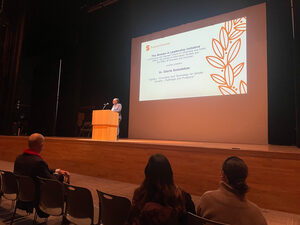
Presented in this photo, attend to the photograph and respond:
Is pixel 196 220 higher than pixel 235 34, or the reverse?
pixel 235 34

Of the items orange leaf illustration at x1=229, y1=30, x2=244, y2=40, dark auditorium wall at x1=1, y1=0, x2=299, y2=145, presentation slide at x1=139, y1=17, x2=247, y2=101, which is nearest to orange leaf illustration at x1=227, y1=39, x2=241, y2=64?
presentation slide at x1=139, y1=17, x2=247, y2=101

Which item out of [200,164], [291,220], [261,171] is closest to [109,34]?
[200,164]

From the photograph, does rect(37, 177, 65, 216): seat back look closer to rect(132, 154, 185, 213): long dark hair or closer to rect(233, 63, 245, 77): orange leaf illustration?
rect(132, 154, 185, 213): long dark hair

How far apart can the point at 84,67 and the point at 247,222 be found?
7963mm

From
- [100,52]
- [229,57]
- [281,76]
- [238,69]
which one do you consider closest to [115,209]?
[238,69]

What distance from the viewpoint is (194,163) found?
2902 mm

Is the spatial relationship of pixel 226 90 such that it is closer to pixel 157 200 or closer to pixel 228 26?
pixel 228 26

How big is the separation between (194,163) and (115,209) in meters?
1.68

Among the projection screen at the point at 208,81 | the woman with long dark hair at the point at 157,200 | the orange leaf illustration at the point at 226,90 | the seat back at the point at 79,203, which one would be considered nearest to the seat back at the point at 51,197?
the seat back at the point at 79,203

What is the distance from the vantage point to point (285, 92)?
4.50 m

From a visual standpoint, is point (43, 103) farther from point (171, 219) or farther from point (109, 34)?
point (171, 219)

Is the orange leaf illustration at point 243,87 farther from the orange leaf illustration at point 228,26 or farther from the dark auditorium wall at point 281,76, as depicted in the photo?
the orange leaf illustration at point 228,26

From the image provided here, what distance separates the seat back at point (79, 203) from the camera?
1576mm

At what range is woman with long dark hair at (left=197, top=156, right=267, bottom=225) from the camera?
1.07m
